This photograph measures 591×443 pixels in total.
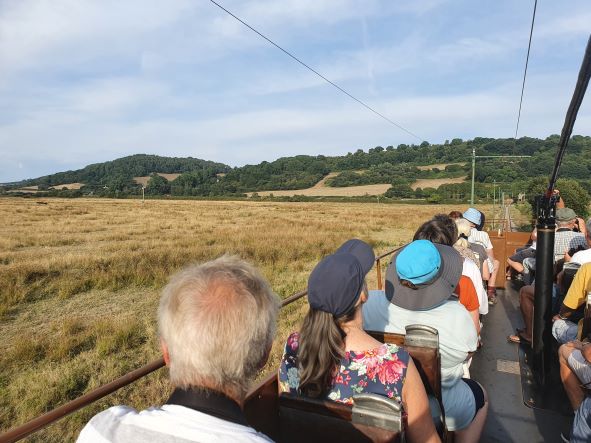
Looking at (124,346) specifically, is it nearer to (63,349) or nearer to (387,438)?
(63,349)

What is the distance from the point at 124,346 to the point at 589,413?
17.8 feet

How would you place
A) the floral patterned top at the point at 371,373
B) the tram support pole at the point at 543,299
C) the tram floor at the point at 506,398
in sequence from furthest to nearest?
the tram support pole at the point at 543,299 < the tram floor at the point at 506,398 < the floral patterned top at the point at 371,373

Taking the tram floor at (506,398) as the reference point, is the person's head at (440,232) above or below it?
above

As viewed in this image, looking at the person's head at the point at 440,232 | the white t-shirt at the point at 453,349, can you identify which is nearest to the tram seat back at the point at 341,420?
the white t-shirt at the point at 453,349

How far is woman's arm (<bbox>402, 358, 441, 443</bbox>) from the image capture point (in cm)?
161

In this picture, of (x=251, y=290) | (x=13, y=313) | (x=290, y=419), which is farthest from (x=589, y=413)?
(x=13, y=313)

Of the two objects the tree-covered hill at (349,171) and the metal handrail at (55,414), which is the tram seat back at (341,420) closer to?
the metal handrail at (55,414)

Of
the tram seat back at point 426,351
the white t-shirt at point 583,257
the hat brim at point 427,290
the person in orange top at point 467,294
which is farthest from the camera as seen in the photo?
the white t-shirt at point 583,257

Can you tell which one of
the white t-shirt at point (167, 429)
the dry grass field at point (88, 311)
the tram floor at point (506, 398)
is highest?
the white t-shirt at point (167, 429)

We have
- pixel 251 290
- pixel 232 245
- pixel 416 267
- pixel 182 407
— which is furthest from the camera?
pixel 232 245

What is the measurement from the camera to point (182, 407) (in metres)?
1.00

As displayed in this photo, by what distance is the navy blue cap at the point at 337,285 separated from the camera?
1.72m

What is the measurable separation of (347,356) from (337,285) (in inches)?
11.4

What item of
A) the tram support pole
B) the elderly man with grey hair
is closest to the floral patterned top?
the elderly man with grey hair
